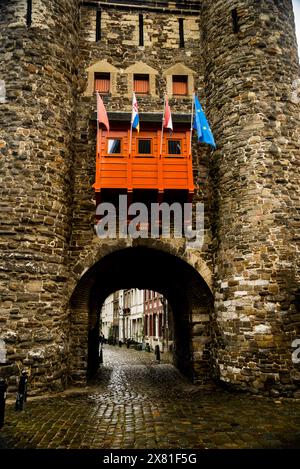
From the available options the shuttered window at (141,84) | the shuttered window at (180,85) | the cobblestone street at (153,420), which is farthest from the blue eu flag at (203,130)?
the cobblestone street at (153,420)

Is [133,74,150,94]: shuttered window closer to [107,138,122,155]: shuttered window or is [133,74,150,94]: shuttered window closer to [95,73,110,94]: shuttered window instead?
[95,73,110,94]: shuttered window

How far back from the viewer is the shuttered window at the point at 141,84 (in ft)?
39.2

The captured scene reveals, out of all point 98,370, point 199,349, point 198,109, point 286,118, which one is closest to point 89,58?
point 198,109

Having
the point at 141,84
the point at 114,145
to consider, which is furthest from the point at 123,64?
the point at 114,145

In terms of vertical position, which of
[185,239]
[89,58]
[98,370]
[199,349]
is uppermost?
[89,58]

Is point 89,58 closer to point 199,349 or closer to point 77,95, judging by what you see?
point 77,95

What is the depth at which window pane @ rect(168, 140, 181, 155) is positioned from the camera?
436 inches

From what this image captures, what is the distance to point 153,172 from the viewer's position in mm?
10500

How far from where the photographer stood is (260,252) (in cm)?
955

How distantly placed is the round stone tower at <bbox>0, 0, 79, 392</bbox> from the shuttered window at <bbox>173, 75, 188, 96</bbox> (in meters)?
3.25

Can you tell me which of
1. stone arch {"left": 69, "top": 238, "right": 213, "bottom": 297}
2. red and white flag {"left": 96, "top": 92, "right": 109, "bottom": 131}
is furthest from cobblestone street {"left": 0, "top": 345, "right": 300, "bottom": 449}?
red and white flag {"left": 96, "top": 92, "right": 109, "bottom": 131}

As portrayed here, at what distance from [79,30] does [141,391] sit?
36.3ft

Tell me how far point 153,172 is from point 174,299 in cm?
597

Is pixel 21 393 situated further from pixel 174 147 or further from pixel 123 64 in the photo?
pixel 123 64
